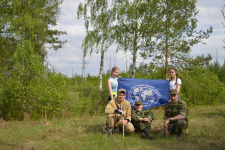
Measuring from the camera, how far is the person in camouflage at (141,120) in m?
6.38

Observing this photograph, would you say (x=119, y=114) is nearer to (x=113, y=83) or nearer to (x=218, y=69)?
(x=113, y=83)

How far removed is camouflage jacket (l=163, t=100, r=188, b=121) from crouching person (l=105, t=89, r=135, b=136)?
1094mm

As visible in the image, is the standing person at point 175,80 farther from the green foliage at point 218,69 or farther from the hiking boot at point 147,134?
the green foliage at point 218,69

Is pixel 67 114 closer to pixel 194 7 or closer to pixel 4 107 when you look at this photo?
pixel 4 107

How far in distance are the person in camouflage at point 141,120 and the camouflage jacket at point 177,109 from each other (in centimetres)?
50

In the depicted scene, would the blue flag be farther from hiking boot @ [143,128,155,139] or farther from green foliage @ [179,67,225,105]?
green foliage @ [179,67,225,105]

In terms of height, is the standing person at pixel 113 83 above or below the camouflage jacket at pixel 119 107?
above

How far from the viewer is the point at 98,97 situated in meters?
15.5

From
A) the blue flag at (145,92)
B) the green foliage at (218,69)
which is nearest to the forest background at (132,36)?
the blue flag at (145,92)

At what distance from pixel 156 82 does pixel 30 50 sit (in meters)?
7.05

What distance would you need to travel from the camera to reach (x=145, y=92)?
885cm

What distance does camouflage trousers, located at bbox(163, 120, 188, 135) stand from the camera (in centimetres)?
597

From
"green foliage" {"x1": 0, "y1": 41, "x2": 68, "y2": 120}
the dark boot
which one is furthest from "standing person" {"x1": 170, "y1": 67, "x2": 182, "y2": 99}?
"green foliage" {"x1": 0, "y1": 41, "x2": 68, "y2": 120}

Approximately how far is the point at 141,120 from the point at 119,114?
648 millimetres
